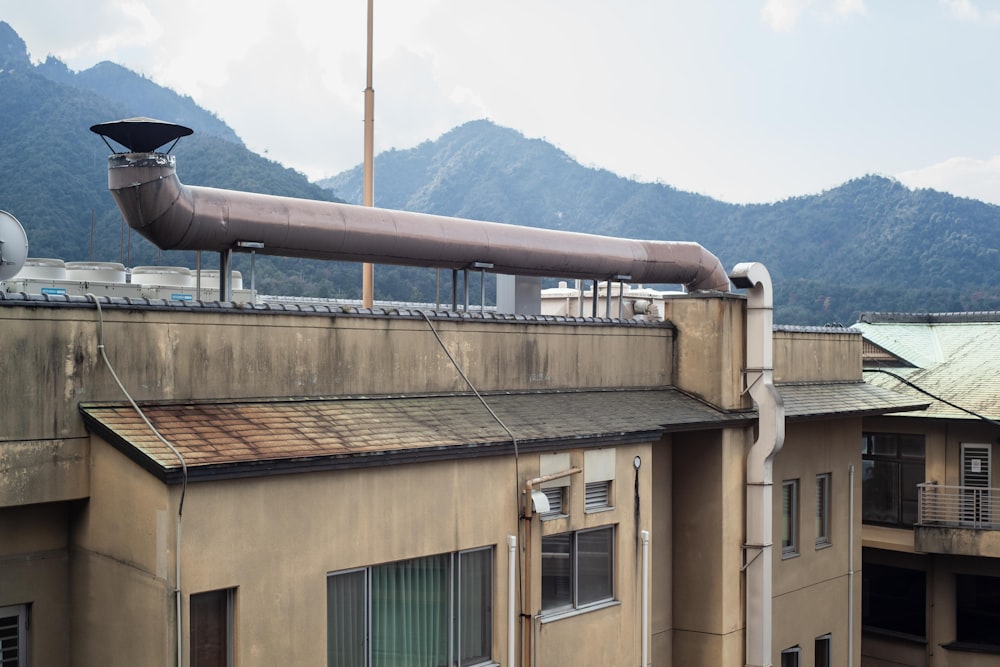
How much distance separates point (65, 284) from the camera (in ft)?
53.3

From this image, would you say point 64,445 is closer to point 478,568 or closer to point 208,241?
point 208,241

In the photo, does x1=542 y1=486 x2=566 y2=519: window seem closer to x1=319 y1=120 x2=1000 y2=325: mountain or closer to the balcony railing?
the balcony railing

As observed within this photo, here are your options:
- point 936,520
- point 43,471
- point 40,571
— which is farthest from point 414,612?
point 936,520

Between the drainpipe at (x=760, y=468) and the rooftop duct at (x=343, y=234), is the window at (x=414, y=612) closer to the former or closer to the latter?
the rooftop duct at (x=343, y=234)

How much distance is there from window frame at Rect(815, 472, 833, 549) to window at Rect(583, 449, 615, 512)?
8.70 m

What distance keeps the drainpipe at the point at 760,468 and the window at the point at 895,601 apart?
13.7 meters

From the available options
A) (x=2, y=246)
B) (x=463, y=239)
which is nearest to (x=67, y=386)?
(x=2, y=246)

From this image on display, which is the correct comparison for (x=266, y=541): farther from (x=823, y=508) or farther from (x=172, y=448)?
(x=823, y=508)

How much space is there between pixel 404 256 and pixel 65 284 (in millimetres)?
5351

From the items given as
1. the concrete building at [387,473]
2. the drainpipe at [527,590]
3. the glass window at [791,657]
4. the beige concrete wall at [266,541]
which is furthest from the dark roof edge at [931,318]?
the beige concrete wall at [266,541]

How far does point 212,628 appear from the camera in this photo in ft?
36.4

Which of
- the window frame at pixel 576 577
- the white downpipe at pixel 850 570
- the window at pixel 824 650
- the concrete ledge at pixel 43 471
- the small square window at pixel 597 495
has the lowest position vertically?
the window at pixel 824 650

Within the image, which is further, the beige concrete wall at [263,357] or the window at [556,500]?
the window at [556,500]

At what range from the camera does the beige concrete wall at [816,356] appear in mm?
21938
